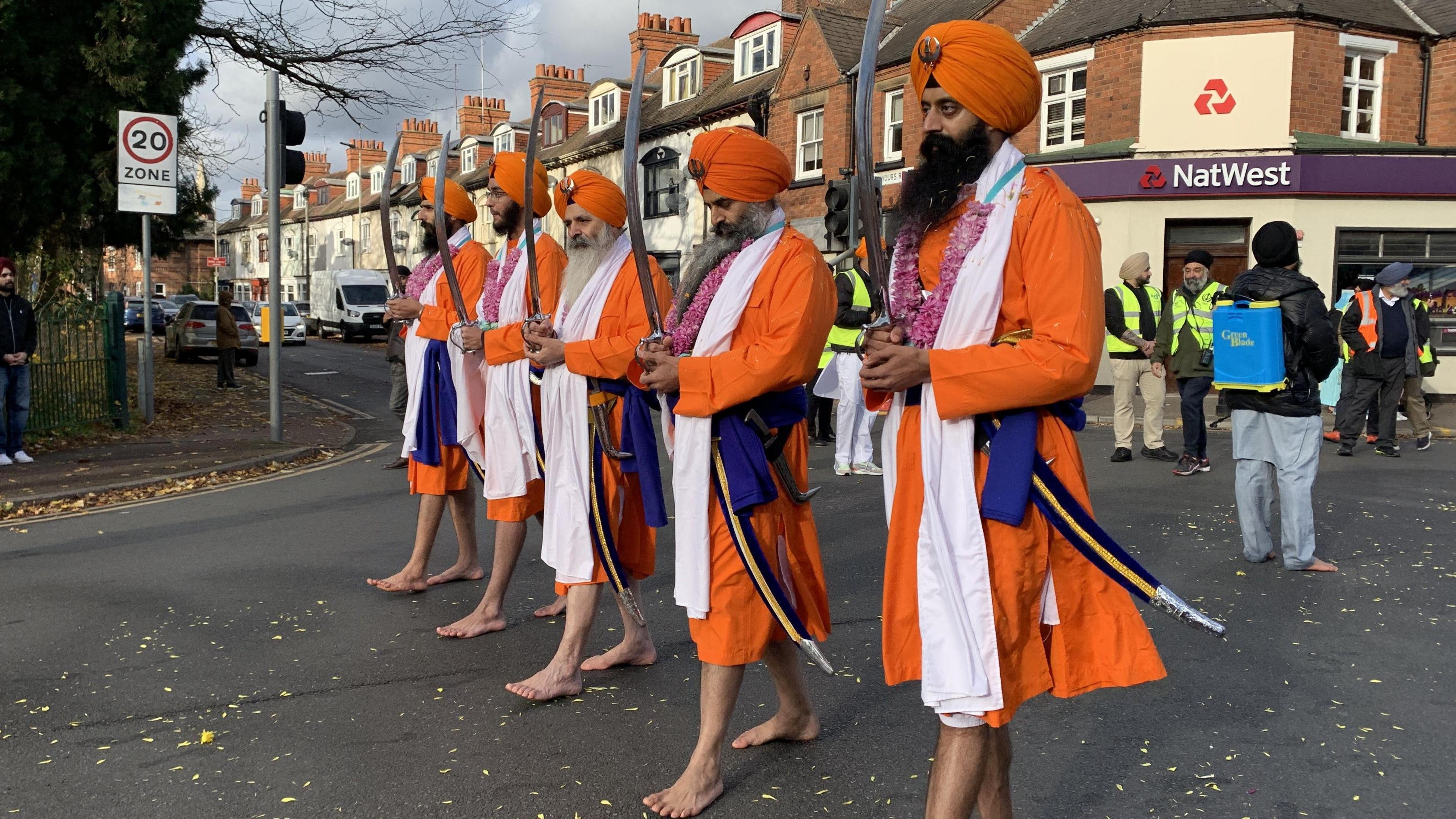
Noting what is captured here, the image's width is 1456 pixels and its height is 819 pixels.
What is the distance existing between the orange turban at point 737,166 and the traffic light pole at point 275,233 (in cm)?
901

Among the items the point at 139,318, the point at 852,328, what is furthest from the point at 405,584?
→ the point at 139,318

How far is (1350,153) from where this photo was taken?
19.2m

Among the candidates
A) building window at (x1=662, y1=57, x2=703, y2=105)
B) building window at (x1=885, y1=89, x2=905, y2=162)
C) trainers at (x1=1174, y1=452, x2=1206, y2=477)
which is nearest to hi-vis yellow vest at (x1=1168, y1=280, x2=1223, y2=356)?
trainers at (x1=1174, y1=452, x2=1206, y2=477)

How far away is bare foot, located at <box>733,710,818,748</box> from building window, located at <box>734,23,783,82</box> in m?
26.8

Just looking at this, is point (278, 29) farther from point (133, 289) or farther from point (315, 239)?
point (133, 289)

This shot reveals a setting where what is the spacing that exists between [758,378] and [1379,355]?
1034 centimetres

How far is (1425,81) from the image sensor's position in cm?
2012

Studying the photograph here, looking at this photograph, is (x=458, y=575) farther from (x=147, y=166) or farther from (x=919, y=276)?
(x=147, y=166)

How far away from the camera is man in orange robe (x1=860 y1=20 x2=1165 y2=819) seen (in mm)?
2523

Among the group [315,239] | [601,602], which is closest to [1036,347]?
[601,602]

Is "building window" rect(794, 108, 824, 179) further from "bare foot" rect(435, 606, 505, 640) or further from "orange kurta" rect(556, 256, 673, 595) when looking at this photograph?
"orange kurta" rect(556, 256, 673, 595)

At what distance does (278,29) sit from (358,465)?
7832 mm

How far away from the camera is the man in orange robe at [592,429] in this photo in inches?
164

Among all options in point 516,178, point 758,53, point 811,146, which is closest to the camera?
point 516,178
